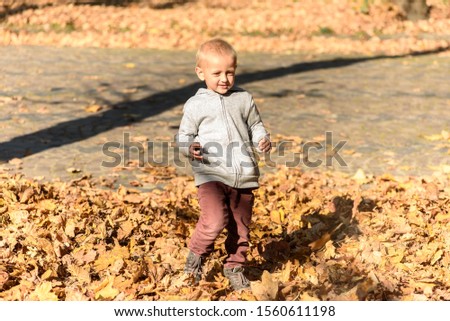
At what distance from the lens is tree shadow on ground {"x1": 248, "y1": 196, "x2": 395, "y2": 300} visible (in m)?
4.50

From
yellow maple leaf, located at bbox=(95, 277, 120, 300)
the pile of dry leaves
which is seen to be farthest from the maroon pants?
the pile of dry leaves

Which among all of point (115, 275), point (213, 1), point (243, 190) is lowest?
point (115, 275)

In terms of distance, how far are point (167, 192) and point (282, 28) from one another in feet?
34.6

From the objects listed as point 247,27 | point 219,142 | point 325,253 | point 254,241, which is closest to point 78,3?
point 247,27

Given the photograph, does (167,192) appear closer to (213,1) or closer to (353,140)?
(353,140)

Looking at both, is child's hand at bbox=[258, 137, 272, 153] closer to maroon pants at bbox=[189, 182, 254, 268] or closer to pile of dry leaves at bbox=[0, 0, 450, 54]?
maroon pants at bbox=[189, 182, 254, 268]

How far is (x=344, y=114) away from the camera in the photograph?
995cm

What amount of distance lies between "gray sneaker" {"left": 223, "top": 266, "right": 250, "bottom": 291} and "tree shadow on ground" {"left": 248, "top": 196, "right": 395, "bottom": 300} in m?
0.25

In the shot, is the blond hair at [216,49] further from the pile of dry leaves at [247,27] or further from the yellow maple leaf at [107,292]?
the pile of dry leaves at [247,27]

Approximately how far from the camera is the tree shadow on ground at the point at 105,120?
800 centimetres

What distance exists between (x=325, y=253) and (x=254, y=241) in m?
0.62

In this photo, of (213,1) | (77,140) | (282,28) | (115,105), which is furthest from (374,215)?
(213,1)

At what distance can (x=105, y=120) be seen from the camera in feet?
30.8

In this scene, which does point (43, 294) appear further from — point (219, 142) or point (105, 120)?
point (105, 120)
